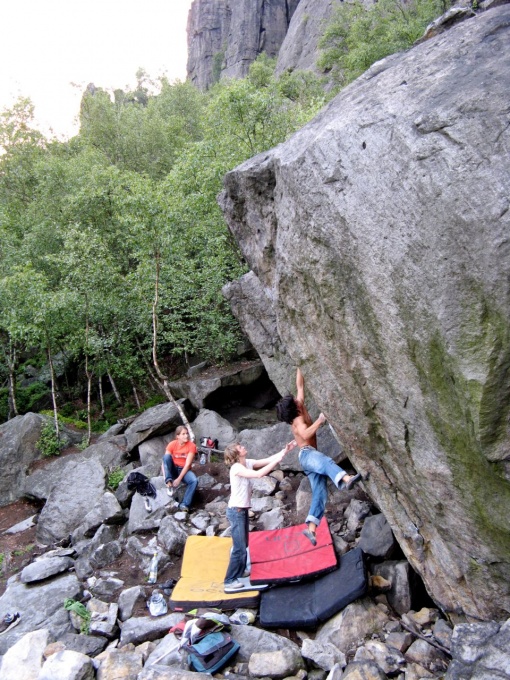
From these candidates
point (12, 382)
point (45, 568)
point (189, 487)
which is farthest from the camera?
point (12, 382)

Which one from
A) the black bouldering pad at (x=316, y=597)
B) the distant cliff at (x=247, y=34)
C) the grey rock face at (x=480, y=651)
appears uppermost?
the distant cliff at (x=247, y=34)

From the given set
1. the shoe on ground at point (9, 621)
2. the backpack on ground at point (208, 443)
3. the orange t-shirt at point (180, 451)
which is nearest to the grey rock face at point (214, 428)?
the backpack on ground at point (208, 443)

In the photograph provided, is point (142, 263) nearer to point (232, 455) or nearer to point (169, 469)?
point (169, 469)

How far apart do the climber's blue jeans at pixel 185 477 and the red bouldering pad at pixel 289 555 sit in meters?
2.62

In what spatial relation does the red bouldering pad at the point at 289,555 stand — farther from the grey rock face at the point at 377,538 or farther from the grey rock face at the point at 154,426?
the grey rock face at the point at 154,426

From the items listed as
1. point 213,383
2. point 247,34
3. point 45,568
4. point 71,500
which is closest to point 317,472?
point 45,568

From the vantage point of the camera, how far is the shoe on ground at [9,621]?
7641 mm

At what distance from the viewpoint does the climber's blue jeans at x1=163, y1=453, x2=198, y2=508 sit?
1021 centimetres

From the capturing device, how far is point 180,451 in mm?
10758

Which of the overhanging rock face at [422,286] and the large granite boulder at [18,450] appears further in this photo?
the large granite boulder at [18,450]

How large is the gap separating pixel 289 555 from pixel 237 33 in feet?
229

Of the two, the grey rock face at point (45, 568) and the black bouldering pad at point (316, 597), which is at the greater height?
the black bouldering pad at point (316, 597)

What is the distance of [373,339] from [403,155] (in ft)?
5.77

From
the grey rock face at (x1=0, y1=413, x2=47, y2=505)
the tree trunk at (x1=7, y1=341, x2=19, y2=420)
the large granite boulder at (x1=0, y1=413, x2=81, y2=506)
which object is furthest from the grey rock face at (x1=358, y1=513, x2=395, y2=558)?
the tree trunk at (x1=7, y1=341, x2=19, y2=420)
